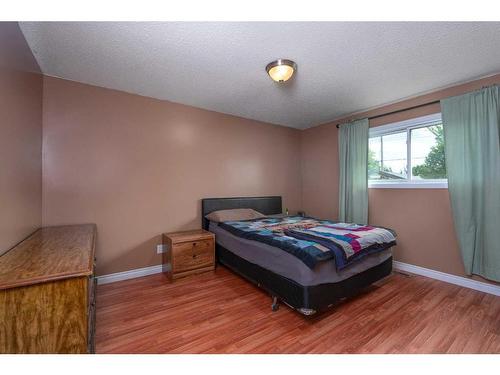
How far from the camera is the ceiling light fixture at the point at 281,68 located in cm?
202

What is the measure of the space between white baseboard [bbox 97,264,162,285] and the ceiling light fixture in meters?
2.75

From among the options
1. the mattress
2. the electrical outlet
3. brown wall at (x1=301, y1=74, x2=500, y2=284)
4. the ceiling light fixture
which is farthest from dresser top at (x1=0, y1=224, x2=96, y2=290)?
brown wall at (x1=301, y1=74, x2=500, y2=284)

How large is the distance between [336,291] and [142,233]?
7.81 ft

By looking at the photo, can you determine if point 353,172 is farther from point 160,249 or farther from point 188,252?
point 160,249

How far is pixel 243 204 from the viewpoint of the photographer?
362 cm

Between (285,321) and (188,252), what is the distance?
4.64 feet

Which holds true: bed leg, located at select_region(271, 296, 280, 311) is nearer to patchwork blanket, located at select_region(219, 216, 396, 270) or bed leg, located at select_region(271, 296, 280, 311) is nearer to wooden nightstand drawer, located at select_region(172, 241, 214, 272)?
patchwork blanket, located at select_region(219, 216, 396, 270)

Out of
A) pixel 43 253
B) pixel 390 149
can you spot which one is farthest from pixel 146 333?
pixel 390 149

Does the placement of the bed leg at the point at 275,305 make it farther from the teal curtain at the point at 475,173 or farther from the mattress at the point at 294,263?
the teal curtain at the point at 475,173

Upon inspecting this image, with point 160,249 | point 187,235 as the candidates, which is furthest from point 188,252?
→ point 160,249

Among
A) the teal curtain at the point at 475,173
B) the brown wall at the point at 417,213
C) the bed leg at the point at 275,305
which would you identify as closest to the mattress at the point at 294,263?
the bed leg at the point at 275,305

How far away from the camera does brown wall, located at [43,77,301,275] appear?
2.35 m

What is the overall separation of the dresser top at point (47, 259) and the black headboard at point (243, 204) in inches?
60.7
